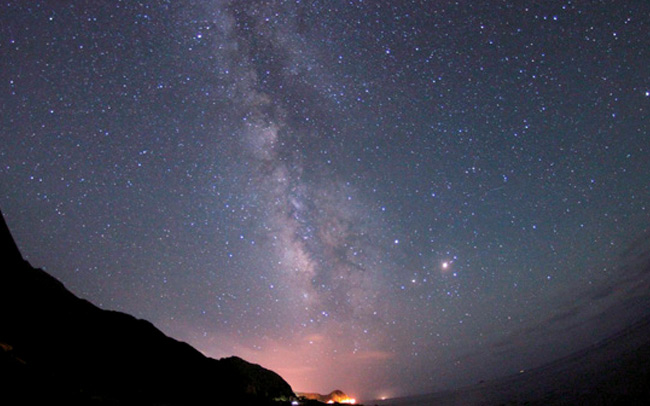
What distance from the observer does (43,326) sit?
11.2 m

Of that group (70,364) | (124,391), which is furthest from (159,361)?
(70,364)

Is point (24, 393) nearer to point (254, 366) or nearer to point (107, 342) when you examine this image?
point (107, 342)

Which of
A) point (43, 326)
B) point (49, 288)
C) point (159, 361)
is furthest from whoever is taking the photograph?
point (159, 361)

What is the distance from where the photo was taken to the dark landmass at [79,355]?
4.72 meters

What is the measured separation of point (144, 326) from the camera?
20016mm

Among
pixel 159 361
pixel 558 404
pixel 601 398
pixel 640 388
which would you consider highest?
pixel 159 361

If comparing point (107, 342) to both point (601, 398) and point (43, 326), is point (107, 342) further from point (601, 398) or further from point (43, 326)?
point (601, 398)

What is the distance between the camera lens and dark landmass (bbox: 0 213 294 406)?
472 centimetres

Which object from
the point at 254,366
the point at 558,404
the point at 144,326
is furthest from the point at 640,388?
the point at 254,366

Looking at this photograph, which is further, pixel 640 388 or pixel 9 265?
pixel 640 388

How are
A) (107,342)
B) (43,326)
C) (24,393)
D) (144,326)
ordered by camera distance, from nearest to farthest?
(24,393), (43,326), (107,342), (144,326)

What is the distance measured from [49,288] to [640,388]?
32199 mm

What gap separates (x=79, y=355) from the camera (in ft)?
41.7

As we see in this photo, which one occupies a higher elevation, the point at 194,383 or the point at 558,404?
the point at 194,383
